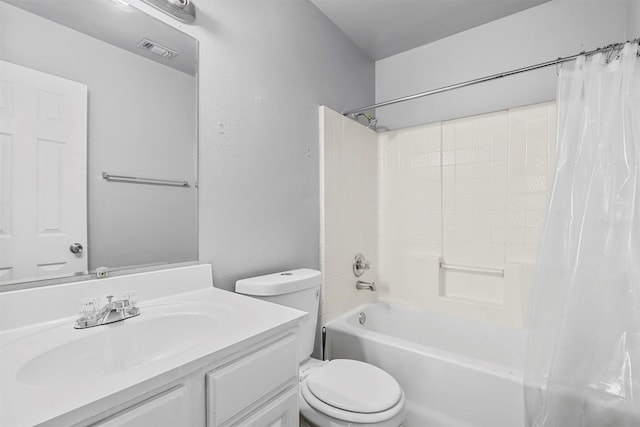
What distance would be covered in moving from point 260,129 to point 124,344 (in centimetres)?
106

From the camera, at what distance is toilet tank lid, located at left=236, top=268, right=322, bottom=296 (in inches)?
51.0

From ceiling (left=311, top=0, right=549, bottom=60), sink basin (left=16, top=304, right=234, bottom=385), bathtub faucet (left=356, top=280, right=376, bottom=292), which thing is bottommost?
bathtub faucet (left=356, top=280, right=376, bottom=292)

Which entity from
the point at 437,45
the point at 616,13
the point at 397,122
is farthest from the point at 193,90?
the point at 616,13

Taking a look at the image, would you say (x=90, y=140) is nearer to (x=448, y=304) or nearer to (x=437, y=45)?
(x=448, y=304)

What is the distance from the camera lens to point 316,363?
4.97 feet

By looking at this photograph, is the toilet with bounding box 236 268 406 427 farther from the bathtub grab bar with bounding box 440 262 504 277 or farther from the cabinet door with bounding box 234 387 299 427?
the bathtub grab bar with bounding box 440 262 504 277

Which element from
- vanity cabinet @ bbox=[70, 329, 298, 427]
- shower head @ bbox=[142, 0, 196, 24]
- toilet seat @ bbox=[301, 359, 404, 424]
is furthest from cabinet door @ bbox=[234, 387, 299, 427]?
shower head @ bbox=[142, 0, 196, 24]

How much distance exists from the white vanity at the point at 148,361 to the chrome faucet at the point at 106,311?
23 mm

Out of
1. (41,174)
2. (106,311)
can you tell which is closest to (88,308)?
(106,311)

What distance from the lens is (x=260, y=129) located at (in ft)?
4.95

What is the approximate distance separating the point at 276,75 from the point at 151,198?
0.93 metres

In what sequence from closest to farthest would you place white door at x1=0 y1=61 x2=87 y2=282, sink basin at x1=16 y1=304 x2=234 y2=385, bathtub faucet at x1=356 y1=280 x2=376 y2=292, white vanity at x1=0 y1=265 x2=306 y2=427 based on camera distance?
1. white vanity at x1=0 y1=265 x2=306 y2=427
2. sink basin at x1=16 y1=304 x2=234 y2=385
3. white door at x1=0 y1=61 x2=87 y2=282
4. bathtub faucet at x1=356 y1=280 x2=376 y2=292

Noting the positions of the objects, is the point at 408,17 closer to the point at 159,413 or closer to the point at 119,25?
the point at 119,25

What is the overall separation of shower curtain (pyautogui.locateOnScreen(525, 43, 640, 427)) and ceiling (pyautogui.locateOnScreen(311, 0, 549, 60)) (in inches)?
34.6
